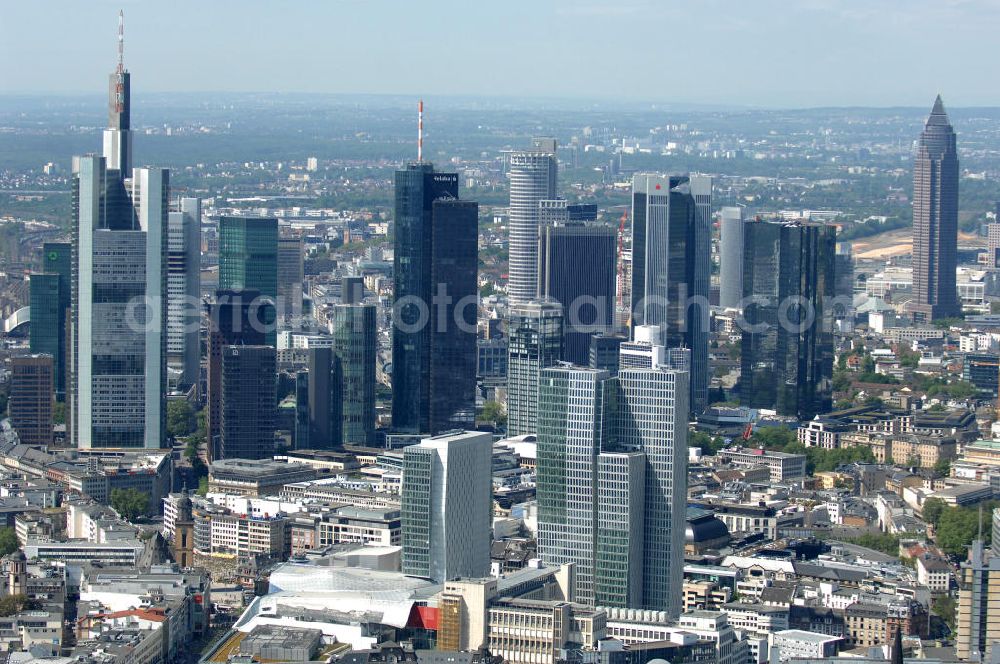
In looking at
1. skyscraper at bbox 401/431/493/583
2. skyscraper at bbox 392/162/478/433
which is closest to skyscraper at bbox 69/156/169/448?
skyscraper at bbox 392/162/478/433

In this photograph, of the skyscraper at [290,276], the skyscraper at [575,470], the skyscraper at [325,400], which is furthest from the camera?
the skyscraper at [290,276]

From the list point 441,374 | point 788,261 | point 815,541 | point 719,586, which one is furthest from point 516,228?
point 719,586

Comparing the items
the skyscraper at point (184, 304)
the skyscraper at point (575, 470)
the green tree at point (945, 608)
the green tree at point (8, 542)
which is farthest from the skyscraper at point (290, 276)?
the skyscraper at point (575, 470)

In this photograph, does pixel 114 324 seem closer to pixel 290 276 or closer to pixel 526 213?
pixel 526 213

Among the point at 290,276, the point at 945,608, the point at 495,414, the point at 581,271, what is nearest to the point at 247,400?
the point at 495,414

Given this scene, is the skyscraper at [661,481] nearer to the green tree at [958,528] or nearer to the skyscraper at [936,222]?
the green tree at [958,528]

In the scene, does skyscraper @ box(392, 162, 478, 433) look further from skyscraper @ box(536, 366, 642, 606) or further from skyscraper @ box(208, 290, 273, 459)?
skyscraper @ box(536, 366, 642, 606)
